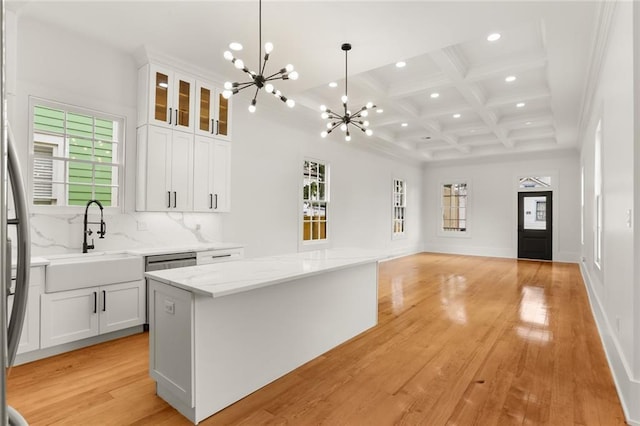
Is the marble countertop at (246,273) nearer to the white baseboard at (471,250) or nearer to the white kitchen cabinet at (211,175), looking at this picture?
the white kitchen cabinet at (211,175)

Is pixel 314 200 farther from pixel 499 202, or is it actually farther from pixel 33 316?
pixel 499 202

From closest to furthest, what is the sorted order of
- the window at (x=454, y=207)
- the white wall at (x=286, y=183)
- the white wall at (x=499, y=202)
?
1. the white wall at (x=286, y=183)
2. the white wall at (x=499, y=202)
3. the window at (x=454, y=207)

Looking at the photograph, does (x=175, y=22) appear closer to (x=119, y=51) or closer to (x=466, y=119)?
(x=119, y=51)

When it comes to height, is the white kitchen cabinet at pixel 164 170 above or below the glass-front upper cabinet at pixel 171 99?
below

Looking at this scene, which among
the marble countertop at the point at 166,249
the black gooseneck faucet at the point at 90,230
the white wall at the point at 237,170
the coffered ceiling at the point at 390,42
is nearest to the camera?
the coffered ceiling at the point at 390,42

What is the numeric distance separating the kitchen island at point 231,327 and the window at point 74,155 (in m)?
2.00

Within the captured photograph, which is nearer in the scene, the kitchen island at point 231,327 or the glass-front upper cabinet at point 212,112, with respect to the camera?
the kitchen island at point 231,327

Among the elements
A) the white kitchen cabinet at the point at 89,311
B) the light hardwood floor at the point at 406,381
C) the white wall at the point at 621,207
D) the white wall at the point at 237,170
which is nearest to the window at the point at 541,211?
the white wall at the point at 237,170

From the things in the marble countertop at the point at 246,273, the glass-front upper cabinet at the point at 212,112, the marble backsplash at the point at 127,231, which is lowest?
the marble countertop at the point at 246,273

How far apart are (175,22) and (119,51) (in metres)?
1.07

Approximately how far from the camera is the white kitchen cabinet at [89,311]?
3012 mm

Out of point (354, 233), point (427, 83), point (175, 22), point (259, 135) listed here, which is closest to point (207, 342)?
point (175, 22)

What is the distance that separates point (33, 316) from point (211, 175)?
7.76 ft

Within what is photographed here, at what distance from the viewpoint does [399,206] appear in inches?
396
